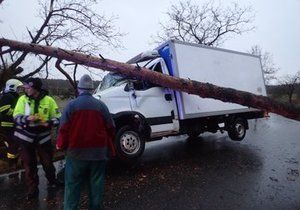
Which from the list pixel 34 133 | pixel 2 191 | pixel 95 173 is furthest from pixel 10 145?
pixel 95 173

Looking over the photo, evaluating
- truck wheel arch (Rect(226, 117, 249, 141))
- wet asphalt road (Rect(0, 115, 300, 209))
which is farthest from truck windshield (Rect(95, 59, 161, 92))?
truck wheel arch (Rect(226, 117, 249, 141))

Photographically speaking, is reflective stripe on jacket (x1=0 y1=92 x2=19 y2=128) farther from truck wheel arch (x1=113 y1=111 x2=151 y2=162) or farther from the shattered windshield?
the shattered windshield

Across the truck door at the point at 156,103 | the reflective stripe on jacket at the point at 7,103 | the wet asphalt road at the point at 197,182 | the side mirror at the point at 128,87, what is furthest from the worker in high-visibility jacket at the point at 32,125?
the truck door at the point at 156,103

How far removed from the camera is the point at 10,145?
697 centimetres

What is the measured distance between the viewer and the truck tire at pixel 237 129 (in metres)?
9.56

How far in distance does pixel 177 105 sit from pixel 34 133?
3817 millimetres

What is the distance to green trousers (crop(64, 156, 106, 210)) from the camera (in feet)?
12.5

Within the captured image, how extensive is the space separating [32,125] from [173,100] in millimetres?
3814

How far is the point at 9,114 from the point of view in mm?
6398

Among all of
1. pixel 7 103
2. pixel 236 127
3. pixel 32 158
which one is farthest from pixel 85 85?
pixel 236 127

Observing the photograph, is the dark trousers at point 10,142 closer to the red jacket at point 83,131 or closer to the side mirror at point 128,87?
the side mirror at point 128,87

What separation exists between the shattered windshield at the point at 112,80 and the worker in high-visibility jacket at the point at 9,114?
220 centimetres

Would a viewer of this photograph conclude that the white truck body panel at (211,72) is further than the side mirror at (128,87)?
Yes

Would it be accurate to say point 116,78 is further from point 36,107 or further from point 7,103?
point 36,107
